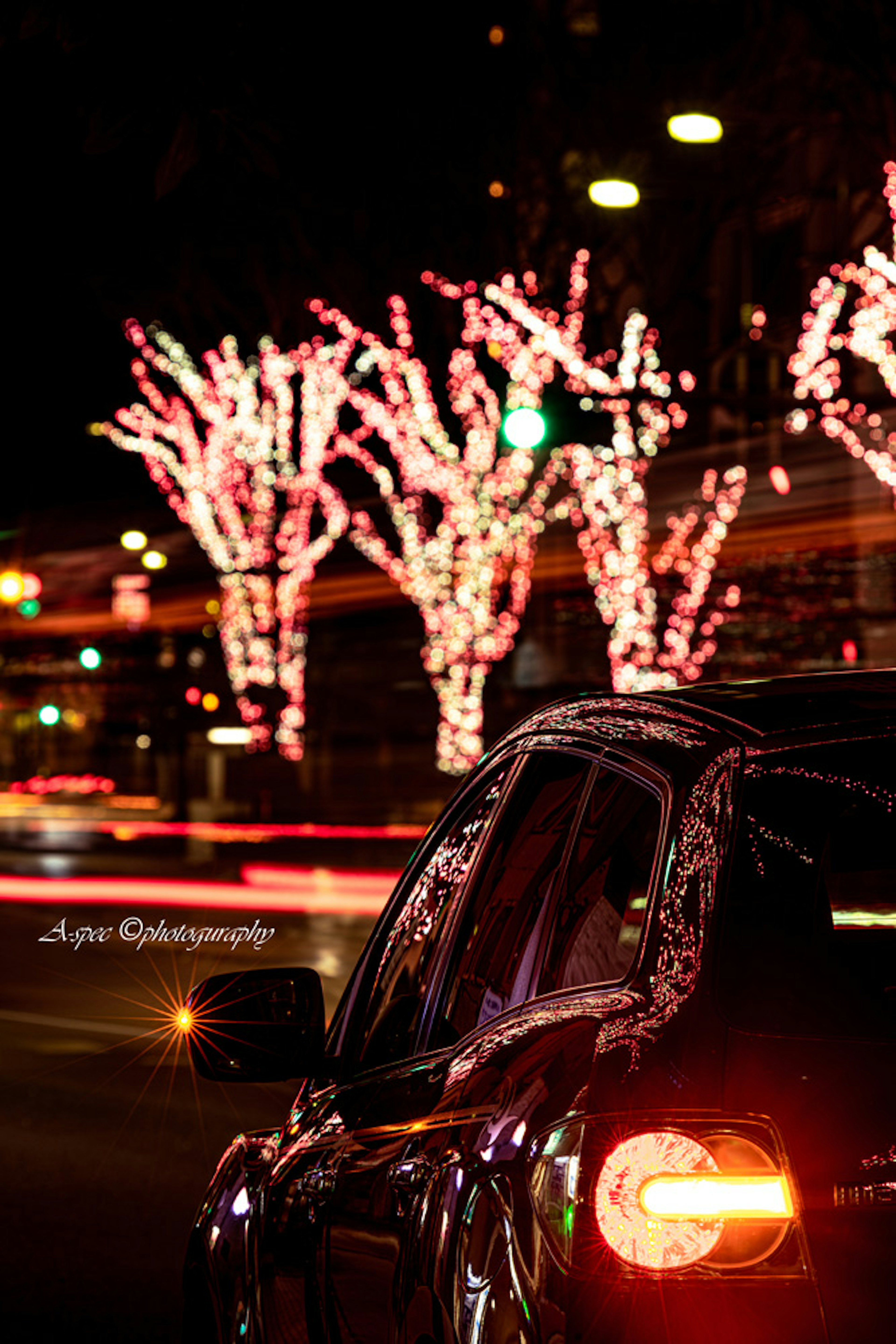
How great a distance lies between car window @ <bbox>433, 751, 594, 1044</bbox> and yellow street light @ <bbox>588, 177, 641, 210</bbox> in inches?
480

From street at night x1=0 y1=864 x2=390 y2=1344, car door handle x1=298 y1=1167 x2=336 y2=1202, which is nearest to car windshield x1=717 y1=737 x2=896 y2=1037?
car door handle x1=298 y1=1167 x2=336 y2=1202

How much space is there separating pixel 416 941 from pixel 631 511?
21348 mm

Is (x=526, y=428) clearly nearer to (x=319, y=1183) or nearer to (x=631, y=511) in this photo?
(x=631, y=511)

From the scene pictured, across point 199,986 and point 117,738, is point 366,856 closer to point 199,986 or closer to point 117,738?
point 117,738

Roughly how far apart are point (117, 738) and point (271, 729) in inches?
120

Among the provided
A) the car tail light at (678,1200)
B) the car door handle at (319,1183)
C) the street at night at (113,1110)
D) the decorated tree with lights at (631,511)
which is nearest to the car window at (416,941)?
the car door handle at (319,1183)

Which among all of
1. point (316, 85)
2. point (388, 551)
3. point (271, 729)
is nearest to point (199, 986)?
point (316, 85)

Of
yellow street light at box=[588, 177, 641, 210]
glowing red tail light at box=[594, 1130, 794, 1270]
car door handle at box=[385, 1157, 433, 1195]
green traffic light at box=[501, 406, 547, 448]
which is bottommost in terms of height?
car door handle at box=[385, 1157, 433, 1195]

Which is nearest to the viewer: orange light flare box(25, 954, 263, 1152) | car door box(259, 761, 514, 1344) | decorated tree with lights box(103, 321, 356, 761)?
car door box(259, 761, 514, 1344)

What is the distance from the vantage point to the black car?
171 cm

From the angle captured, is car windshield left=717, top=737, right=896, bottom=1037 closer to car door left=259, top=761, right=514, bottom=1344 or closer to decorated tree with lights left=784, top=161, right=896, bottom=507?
car door left=259, top=761, right=514, bottom=1344

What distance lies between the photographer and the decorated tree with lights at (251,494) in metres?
30.2

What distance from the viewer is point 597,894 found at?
116 inches

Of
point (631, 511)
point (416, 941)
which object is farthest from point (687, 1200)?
point (631, 511)
